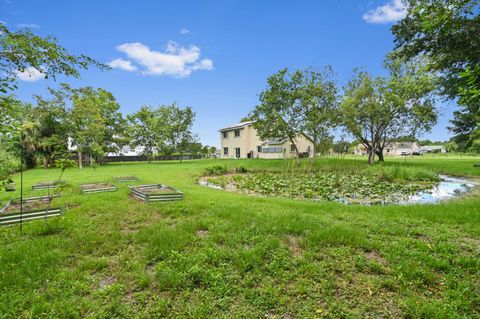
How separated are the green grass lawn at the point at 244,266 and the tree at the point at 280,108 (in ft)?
49.6

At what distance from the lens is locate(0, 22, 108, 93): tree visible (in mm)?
2574

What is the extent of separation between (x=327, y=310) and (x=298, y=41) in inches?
493

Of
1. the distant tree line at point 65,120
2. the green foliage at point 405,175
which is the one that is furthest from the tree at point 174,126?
the green foliage at point 405,175

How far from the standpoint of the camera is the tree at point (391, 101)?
650 inches

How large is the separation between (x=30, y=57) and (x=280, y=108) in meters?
17.7

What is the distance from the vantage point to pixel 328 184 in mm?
9008

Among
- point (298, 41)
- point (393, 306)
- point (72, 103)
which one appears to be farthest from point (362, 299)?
point (72, 103)

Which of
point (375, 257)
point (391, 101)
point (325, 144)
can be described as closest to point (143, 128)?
point (325, 144)

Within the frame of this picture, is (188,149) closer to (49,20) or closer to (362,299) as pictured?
(49,20)

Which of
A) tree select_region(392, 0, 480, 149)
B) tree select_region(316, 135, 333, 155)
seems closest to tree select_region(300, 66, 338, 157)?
tree select_region(316, 135, 333, 155)

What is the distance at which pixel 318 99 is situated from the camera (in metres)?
18.5

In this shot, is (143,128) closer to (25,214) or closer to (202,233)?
(25,214)

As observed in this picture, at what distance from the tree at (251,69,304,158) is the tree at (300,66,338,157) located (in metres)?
0.48

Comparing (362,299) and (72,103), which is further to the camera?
(72,103)
